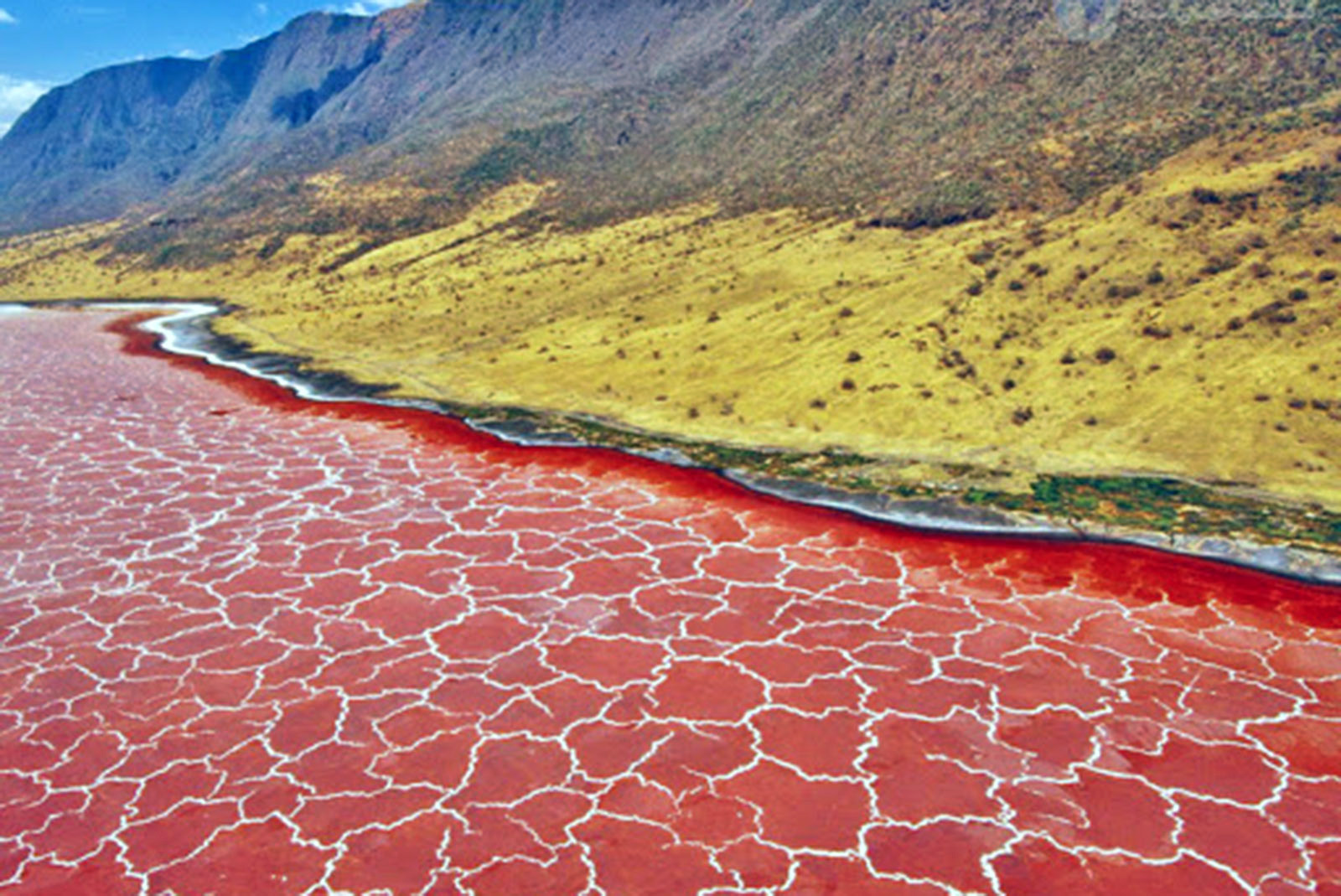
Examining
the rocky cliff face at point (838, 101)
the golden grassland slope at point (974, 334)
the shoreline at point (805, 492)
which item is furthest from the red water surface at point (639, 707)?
the rocky cliff face at point (838, 101)

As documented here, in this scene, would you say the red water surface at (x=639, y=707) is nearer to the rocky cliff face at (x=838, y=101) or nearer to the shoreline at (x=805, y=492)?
the shoreline at (x=805, y=492)

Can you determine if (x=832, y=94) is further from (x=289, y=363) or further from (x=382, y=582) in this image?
(x=382, y=582)

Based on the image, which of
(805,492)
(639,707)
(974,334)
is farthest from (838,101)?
(639,707)

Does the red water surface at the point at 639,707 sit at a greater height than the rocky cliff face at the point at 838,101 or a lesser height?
lesser

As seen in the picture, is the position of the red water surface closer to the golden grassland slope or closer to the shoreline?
the shoreline

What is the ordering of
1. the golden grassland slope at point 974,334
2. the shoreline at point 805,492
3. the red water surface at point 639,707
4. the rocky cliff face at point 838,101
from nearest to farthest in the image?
the red water surface at point 639,707, the shoreline at point 805,492, the golden grassland slope at point 974,334, the rocky cliff face at point 838,101

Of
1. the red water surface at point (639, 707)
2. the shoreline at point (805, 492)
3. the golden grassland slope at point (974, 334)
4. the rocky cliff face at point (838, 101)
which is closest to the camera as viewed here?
the red water surface at point (639, 707)

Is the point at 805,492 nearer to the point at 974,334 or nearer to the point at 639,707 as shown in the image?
the point at 639,707

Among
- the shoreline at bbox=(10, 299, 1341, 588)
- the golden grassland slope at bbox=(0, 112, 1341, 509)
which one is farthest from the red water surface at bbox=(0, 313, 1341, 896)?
the golden grassland slope at bbox=(0, 112, 1341, 509)
